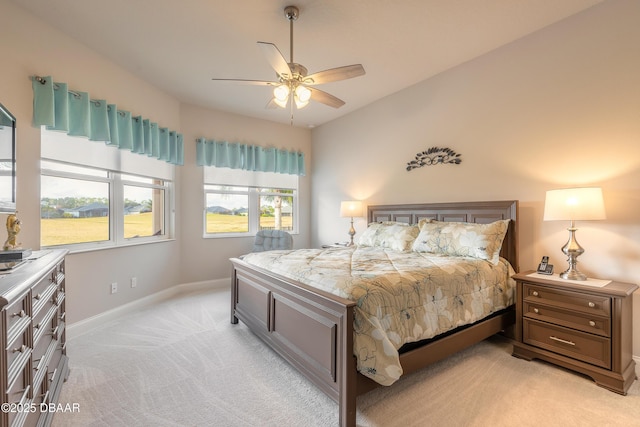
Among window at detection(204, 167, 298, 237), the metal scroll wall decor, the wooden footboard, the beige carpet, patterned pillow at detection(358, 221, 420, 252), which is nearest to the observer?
the wooden footboard

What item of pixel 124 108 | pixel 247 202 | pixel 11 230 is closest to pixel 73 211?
pixel 124 108

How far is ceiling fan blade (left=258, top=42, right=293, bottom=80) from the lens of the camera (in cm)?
193

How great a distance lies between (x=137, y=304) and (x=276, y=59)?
3.42 meters

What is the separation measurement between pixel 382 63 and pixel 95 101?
3114 millimetres

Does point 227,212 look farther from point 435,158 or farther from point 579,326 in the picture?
point 579,326

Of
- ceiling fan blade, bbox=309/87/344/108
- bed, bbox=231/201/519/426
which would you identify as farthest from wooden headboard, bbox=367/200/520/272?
ceiling fan blade, bbox=309/87/344/108

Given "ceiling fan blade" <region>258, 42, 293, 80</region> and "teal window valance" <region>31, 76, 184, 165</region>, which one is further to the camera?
"teal window valance" <region>31, 76, 184, 165</region>

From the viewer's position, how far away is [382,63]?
3.31 m

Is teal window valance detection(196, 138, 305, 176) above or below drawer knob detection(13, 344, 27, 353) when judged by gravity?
above

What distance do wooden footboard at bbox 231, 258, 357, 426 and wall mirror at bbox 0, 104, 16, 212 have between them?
180 centimetres

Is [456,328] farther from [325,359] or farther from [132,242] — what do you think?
[132,242]

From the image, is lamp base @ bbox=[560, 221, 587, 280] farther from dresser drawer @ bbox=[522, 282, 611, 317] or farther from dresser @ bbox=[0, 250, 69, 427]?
dresser @ bbox=[0, 250, 69, 427]

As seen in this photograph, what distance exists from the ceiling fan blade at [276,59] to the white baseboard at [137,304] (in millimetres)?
3144

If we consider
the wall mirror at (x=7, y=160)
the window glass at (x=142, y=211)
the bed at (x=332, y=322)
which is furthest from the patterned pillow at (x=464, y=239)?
the window glass at (x=142, y=211)
